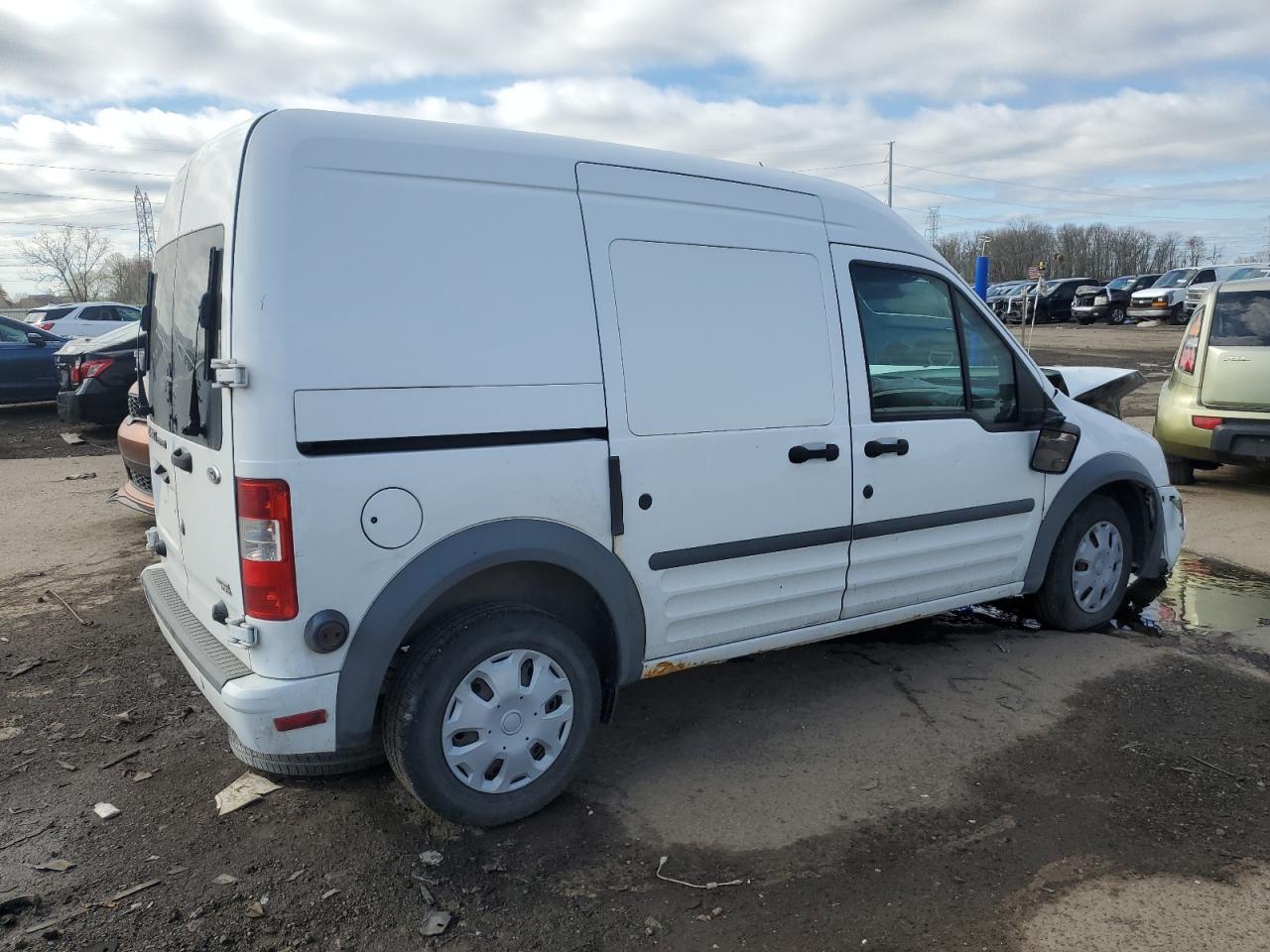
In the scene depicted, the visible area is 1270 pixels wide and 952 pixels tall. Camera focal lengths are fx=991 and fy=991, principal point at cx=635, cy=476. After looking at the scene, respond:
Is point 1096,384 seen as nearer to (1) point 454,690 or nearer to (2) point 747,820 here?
(2) point 747,820

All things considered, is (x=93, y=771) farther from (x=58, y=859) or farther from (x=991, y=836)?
(x=991, y=836)

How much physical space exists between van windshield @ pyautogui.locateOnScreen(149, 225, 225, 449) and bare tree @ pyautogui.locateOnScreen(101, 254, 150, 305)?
5316cm

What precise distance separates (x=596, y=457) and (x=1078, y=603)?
3067mm

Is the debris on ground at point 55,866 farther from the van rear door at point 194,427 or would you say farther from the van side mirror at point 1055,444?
the van side mirror at point 1055,444

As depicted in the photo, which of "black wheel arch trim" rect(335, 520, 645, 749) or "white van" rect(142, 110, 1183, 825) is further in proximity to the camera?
"black wheel arch trim" rect(335, 520, 645, 749)

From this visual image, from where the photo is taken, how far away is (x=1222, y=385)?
824cm

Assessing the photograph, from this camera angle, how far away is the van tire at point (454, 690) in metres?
3.10

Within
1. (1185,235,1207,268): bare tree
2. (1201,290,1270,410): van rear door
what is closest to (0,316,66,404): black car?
(1201,290,1270,410): van rear door

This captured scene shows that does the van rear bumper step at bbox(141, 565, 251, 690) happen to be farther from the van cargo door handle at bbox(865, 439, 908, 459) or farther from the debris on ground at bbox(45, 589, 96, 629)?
the van cargo door handle at bbox(865, 439, 908, 459)

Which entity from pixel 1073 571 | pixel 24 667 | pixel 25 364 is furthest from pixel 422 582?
pixel 25 364

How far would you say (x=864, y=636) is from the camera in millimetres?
5219

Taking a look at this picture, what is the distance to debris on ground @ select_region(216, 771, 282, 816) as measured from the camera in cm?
347

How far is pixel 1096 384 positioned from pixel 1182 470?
460 centimetres

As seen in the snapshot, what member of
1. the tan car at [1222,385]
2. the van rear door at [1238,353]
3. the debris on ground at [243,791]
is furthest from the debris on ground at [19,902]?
the van rear door at [1238,353]
